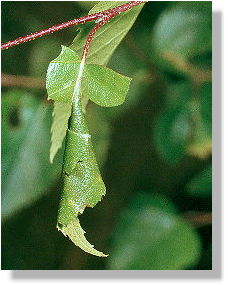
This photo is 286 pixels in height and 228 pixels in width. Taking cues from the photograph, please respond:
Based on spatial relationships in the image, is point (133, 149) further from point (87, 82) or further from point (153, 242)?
point (87, 82)

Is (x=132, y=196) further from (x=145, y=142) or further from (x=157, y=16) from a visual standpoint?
(x=157, y=16)

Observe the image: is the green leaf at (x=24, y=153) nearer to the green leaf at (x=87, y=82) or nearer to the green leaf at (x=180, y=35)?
the green leaf at (x=180, y=35)

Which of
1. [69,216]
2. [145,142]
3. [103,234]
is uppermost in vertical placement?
[69,216]

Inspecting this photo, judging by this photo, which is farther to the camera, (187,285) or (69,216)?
(187,285)

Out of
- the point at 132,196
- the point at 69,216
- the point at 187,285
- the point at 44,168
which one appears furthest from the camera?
the point at 132,196

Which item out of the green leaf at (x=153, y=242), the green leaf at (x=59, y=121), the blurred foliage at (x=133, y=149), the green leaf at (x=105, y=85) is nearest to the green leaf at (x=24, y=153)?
the blurred foliage at (x=133, y=149)

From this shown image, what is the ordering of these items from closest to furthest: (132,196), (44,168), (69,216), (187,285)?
1. (69,216)
2. (187,285)
3. (44,168)
4. (132,196)

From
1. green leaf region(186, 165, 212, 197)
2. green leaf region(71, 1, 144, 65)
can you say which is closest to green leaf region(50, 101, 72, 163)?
green leaf region(71, 1, 144, 65)

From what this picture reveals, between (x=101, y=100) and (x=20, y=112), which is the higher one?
(x=101, y=100)

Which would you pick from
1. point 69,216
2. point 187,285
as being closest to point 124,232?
point 187,285
